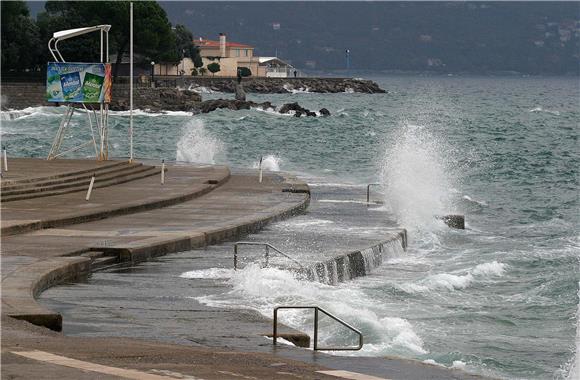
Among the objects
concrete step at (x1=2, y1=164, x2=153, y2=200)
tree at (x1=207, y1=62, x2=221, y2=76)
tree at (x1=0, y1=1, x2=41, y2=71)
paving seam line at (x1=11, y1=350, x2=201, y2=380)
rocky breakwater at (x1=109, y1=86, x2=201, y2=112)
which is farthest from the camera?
tree at (x1=207, y1=62, x2=221, y2=76)

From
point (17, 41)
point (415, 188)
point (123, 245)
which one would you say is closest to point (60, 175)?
point (415, 188)

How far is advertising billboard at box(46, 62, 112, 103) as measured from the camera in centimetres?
3884

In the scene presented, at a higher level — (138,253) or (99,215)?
(138,253)

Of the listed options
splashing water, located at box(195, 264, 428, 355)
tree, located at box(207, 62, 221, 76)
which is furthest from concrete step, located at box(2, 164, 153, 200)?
tree, located at box(207, 62, 221, 76)

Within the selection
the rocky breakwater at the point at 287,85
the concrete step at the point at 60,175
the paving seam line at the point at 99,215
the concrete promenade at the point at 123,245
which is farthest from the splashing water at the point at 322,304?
the rocky breakwater at the point at 287,85

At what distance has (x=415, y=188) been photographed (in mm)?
36406

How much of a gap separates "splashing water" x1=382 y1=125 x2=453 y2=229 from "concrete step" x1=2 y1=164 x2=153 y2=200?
22.6ft

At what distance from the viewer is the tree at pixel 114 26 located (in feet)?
364

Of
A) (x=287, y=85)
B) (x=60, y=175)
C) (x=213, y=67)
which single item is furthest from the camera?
(x=213, y=67)

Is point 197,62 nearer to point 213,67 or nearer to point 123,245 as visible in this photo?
point 213,67

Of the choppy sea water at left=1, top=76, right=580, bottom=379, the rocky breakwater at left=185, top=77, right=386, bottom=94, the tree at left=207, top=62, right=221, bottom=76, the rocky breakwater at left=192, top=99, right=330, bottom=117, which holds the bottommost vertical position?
the rocky breakwater at left=185, top=77, right=386, bottom=94

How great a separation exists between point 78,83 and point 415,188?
1019 centimetres

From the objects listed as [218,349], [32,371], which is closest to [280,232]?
[218,349]

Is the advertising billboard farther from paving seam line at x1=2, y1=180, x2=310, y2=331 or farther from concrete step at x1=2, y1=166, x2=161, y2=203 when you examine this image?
paving seam line at x1=2, y1=180, x2=310, y2=331
